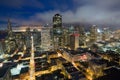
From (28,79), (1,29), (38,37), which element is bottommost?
(28,79)

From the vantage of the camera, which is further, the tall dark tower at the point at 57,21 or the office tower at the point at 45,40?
the tall dark tower at the point at 57,21

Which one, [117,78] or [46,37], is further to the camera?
[46,37]

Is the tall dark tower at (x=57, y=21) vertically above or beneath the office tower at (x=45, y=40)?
above

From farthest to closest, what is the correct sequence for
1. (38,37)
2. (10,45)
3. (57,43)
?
(38,37), (57,43), (10,45)

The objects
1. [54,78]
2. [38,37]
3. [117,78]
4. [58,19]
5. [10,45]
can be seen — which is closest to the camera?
[117,78]

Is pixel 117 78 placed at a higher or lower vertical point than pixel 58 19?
lower

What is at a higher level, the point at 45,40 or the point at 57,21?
the point at 57,21

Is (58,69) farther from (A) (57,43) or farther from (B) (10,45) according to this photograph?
(B) (10,45)

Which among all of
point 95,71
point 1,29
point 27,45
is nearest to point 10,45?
point 27,45

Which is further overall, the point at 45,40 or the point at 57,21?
the point at 57,21

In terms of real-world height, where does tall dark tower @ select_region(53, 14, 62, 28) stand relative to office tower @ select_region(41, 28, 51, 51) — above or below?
above

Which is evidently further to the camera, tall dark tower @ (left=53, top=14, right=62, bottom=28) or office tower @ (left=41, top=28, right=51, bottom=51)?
tall dark tower @ (left=53, top=14, right=62, bottom=28)
